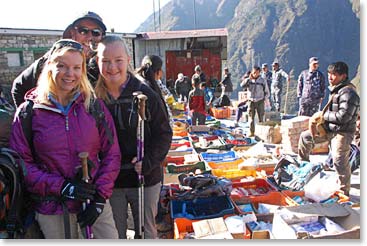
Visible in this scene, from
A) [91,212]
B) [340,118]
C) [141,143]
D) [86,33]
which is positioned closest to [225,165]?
[340,118]

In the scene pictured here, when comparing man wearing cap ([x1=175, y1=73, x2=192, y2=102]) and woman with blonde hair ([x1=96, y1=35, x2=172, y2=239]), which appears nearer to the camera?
woman with blonde hair ([x1=96, y1=35, x2=172, y2=239])

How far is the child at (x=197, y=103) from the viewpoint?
26.8 ft

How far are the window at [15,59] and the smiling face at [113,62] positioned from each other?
37.6ft

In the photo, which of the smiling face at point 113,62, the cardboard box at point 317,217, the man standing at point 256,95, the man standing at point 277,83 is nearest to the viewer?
the smiling face at point 113,62

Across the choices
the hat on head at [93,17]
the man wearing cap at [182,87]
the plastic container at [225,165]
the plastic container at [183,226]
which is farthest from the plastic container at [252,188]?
the man wearing cap at [182,87]

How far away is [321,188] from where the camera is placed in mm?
3869

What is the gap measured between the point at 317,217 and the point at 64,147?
232 cm

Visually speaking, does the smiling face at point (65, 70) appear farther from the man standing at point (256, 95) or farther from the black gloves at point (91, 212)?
the man standing at point (256, 95)

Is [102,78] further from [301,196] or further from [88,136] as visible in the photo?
[301,196]

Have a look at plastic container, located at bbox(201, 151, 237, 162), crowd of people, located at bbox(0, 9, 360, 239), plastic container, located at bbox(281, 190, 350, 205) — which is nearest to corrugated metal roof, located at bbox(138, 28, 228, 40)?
plastic container, located at bbox(201, 151, 237, 162)

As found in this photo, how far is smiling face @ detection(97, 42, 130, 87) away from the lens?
2225 millimetres

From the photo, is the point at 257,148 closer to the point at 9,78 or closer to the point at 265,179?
the point at 265,179

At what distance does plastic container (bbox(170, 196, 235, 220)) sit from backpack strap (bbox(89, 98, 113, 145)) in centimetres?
171

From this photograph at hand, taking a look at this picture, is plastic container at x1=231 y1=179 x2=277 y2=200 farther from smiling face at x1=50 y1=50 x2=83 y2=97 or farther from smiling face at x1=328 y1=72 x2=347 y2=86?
smiling face at x1=50 y1=50 x2=83 y2=97
